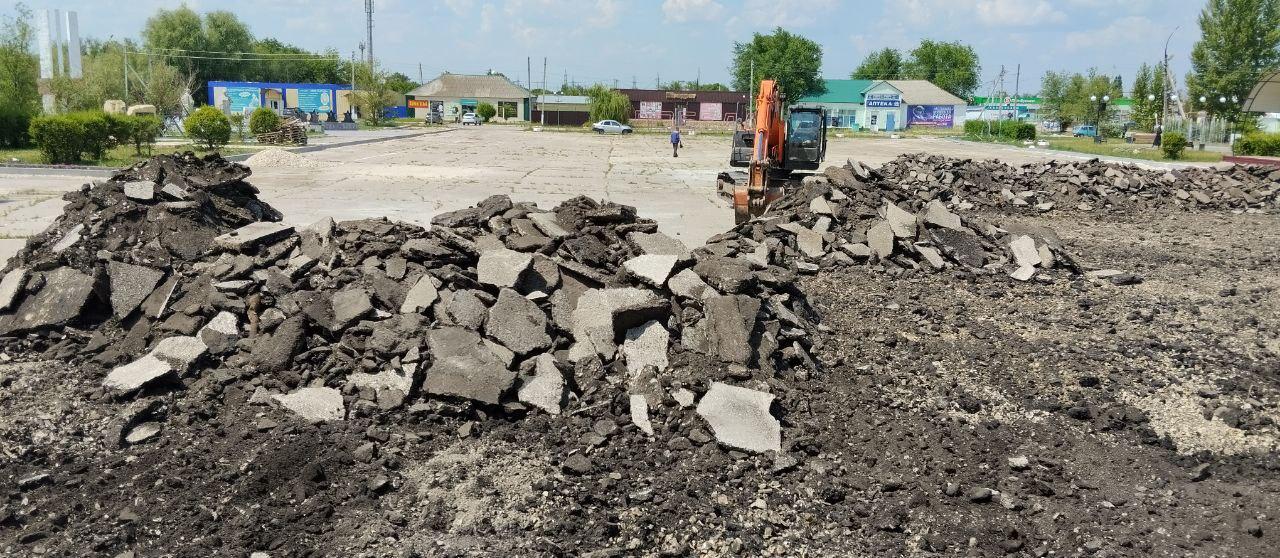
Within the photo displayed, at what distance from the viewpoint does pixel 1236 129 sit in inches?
2014

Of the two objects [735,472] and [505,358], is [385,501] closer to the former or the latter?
[505,358]

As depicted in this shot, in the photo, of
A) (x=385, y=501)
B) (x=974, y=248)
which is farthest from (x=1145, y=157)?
(x=385, y=501)

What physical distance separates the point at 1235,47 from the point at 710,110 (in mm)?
48491

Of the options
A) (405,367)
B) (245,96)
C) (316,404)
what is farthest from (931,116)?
(316,404)

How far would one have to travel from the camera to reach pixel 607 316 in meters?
6.75

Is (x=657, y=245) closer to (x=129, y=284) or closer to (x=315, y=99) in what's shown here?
(x=129, y=284)

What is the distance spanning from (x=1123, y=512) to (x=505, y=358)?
4.16 metres

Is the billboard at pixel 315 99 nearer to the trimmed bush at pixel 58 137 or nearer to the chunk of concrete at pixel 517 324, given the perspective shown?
the trimmed bush at pixel 58 137

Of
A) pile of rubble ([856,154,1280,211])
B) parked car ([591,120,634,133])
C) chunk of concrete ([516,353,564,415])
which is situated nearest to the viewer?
chunk of concrete ([516,353,564,415])

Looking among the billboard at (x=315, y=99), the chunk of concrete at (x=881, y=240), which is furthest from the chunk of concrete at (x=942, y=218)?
the billboard at (x=315, y=99)

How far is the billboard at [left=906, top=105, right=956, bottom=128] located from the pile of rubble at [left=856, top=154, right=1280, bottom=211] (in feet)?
237

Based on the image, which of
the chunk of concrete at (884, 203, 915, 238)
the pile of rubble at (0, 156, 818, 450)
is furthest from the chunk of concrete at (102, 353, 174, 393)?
the chunk of concrete at (884, 203, 915, 238)

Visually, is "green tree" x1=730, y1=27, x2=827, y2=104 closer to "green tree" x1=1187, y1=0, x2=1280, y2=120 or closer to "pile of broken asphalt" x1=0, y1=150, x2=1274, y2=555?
"green tree" x1=1187, y1=0, x2=1280, y2=120

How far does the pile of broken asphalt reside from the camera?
4.97m
